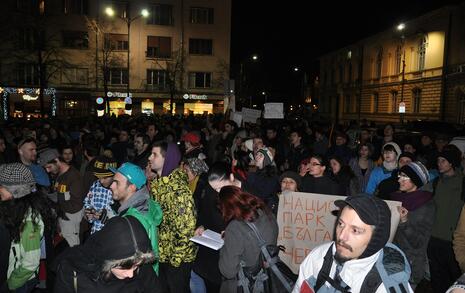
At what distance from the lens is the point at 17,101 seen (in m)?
43.4

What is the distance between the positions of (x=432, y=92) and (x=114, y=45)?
34704 mm

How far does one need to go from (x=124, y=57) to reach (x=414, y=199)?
1764 inches

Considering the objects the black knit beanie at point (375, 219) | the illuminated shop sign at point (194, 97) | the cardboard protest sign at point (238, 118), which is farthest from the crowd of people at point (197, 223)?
the illuminated shop sign at point (194, 97)

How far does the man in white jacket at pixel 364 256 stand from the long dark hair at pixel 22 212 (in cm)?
253

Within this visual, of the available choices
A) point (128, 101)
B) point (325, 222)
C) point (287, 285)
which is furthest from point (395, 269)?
point (128, 101)

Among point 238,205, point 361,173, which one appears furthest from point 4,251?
point 361,173

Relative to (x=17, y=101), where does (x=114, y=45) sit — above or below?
above

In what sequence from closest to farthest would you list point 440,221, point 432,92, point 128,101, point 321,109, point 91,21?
1. point 440,221
2. point 128,101
3. point 432,92
4. point 91,21
5. point 321,109

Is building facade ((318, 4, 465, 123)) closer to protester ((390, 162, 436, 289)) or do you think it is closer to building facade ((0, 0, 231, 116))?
building facade ((0, 0, 231, 116))

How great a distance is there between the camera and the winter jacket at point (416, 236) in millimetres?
4293

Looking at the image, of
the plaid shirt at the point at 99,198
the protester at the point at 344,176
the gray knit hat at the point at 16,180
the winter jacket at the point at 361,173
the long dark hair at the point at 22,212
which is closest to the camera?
the long dark hair at the point at 22,212

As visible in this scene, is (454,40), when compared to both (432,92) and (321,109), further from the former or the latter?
(321,109)

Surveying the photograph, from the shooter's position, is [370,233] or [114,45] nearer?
[370,233]

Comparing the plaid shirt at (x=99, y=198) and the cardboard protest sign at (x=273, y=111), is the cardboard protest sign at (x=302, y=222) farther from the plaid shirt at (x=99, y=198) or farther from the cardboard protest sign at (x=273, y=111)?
the cardboard protest sign at (x=273, y=111)
